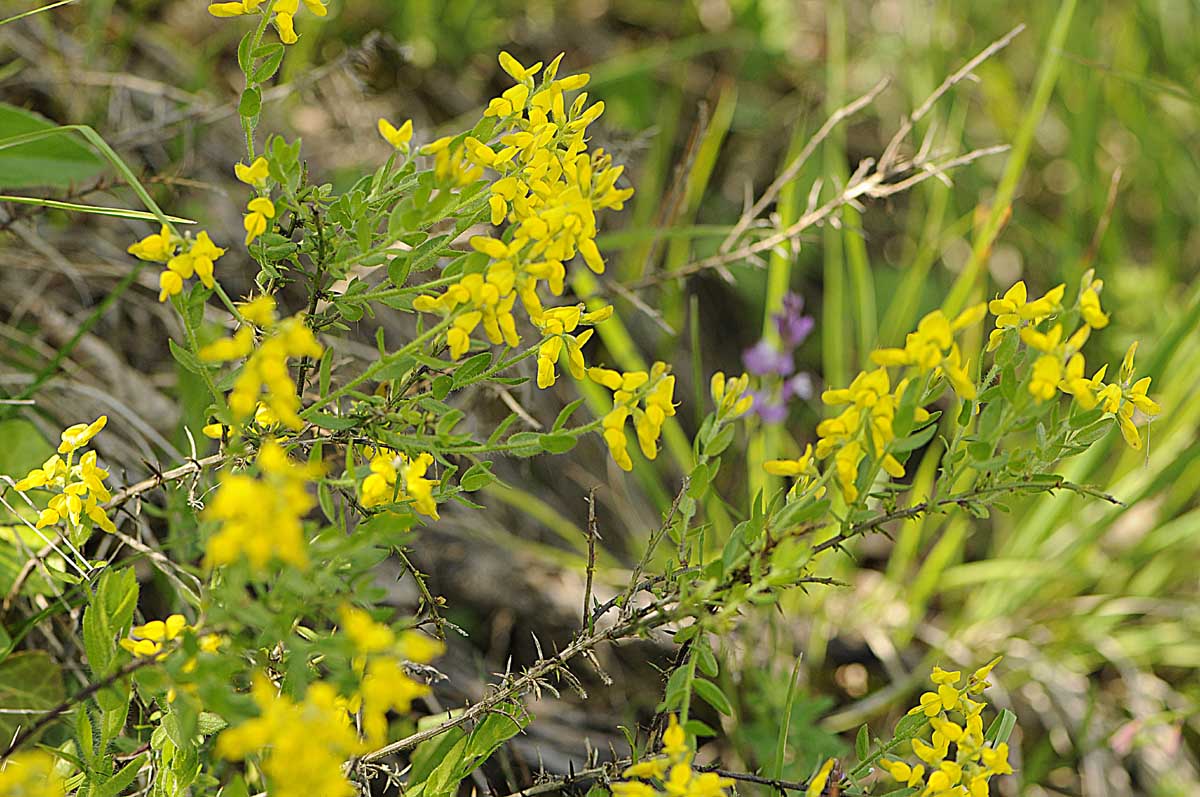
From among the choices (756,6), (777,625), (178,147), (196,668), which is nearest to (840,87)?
(756,6)

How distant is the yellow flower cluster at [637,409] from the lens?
0.72 m

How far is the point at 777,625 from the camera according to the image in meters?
1.61

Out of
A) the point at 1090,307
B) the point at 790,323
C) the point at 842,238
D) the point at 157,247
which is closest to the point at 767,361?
the point at 790,323

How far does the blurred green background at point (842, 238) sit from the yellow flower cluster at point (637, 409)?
0.55 metres

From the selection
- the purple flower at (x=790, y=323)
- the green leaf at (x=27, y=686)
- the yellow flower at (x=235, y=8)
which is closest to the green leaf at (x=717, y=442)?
the yellow flower at (x=235, y=8)

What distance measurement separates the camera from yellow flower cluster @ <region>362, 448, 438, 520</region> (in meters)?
0.67

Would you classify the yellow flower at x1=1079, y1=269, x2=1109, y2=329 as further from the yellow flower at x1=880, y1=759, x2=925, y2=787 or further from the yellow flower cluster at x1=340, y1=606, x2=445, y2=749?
the yellow flower cluster at x1=340, y1=606, x2=445, y2=749

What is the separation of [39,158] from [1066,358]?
1192mm

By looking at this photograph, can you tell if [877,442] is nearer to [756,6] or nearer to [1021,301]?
[1021,301]

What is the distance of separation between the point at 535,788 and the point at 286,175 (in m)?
0.51

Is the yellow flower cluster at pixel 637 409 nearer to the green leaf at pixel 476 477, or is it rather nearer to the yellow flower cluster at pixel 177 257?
the green leaf at pixel 476 477

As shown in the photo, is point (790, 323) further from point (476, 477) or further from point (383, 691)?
point (383, 691)

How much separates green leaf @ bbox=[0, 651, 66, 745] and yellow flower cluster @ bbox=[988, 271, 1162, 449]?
0.98 meters

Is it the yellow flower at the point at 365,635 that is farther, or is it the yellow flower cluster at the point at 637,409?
the yellow flower cluster at the point at 637,409
